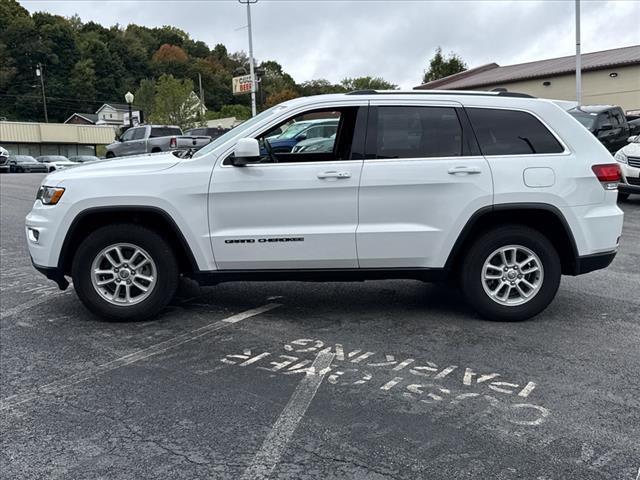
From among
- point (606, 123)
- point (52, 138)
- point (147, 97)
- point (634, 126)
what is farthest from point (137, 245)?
point (147, 97)

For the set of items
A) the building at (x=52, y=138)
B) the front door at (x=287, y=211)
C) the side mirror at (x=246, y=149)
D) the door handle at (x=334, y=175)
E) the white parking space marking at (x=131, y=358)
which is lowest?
→ the white parking space marking at (x=131, y=358)

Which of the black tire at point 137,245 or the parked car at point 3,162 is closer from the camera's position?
the black tire at point 137,245

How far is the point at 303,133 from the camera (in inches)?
289

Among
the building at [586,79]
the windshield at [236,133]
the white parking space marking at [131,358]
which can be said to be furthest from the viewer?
the building at [586,79]

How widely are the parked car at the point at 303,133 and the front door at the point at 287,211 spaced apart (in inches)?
24.1

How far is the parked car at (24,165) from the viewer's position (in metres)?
39.5

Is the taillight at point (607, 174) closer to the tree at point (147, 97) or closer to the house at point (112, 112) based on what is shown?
the tree at point (147, 97)

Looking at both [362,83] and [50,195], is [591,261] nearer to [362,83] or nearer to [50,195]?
[50,195]

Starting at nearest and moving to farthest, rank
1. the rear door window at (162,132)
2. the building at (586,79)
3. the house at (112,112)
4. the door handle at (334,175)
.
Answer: the door handle at (334,175) → the rear door window at (162,132) → the building at (586,79) → the house at (112,112)

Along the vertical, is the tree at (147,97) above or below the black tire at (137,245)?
above

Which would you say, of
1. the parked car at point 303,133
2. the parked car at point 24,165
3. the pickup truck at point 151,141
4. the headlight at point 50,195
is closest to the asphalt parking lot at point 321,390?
the headlight at point 50,195

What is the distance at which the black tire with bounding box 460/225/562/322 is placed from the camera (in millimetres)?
4965

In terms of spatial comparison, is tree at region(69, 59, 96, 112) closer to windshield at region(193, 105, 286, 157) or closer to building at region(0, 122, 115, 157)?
building at region(0, 122, 115, 157)

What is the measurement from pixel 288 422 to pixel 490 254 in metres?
2.50
